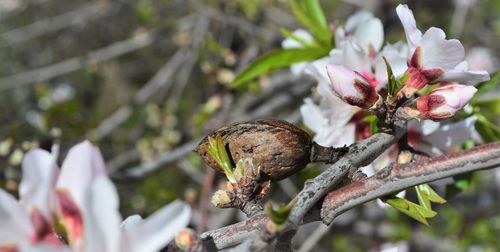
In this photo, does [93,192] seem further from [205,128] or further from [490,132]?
[205,128]

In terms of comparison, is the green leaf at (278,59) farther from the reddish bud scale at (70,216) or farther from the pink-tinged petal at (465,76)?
the reddish bud scale at (70,216)

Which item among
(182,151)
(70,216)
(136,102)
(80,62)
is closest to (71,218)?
(70,216)

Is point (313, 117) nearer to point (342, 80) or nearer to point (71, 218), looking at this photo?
point (342, 80)

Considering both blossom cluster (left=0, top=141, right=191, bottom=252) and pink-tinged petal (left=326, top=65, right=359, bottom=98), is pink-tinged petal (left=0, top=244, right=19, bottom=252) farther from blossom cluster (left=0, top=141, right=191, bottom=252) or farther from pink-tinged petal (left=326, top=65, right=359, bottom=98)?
pink-tinged petal (left=326, top=65, right=359, bottom=98)

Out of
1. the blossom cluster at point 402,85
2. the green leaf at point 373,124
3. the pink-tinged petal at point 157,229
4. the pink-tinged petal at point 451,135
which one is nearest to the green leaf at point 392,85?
the blossom cluster at point 402,85

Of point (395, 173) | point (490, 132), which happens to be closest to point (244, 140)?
point (395, 173)

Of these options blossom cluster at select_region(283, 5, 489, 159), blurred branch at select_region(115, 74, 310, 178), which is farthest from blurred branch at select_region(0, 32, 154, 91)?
blossom cluster at select_region(283, 5, 489, 159)
